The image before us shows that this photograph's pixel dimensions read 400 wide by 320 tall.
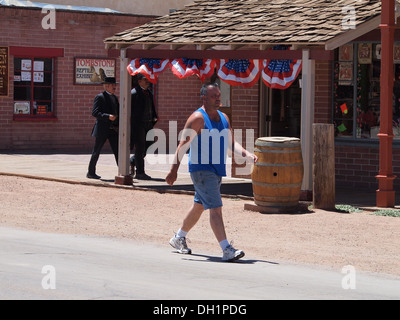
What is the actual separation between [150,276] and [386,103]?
6.70 metres

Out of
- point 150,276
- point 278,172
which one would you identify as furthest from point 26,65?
point 150,276

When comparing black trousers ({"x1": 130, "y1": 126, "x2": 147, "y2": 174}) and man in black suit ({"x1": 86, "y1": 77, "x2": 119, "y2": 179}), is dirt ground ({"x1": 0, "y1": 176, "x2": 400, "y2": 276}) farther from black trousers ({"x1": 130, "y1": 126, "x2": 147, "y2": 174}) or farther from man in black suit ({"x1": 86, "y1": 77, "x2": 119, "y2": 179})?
black trousers ({"x1": 130, "y1": 126, "x2": 147, "y2": 174})

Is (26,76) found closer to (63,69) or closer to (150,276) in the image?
(63,69)

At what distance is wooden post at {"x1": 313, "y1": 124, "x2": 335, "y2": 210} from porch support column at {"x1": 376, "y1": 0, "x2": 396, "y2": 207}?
2.42 ft

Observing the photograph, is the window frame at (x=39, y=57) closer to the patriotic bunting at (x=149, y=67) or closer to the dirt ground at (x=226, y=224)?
the patriotic bunting at (x=149, y=67)

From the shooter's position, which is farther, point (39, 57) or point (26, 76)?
point (39, 57)

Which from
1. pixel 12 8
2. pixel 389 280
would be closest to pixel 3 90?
pixel 12 8

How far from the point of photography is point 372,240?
40.1 feet

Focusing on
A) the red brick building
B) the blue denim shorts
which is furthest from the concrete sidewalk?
the blue denim shorts

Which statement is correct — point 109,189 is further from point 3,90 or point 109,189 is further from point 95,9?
point 95,9

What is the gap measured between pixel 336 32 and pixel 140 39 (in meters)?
3.95

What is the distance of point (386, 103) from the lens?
1497cm

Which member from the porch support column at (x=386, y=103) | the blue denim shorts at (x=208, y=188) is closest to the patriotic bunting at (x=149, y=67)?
the porch support column at (x=386, y=103)

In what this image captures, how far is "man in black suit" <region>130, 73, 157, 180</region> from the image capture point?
19047 millimetres
